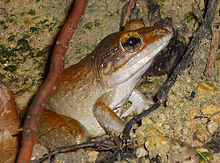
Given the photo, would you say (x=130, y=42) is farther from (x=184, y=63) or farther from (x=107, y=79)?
(x=184, y=63)

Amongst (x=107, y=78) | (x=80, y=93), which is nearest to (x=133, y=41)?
(x=107, y=78)

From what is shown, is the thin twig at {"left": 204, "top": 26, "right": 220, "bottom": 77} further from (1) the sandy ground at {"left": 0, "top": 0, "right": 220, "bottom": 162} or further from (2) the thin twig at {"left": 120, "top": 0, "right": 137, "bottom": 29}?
(2) the thin twig at {"left": 120, "top": 0, "right": 137, "bottom": 29}

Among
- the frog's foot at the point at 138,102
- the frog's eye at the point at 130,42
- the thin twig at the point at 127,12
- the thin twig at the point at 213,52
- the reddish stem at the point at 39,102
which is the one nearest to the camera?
the reddish stem at the point at 39,102

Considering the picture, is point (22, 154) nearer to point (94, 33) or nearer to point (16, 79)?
point (16, 79)

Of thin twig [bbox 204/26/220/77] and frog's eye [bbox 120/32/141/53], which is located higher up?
frog's eye [bbox 120/32/141/53]

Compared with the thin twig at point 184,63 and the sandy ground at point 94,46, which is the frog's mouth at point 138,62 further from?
the sandy ground at point 94,46

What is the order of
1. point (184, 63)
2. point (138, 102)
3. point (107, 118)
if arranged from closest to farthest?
point (107, 118), point (184, 63), point (138, 102)

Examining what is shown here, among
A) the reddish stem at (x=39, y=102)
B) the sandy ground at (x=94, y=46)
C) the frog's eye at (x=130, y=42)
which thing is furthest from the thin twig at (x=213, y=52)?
the reddish stem at (x=39, y=102)

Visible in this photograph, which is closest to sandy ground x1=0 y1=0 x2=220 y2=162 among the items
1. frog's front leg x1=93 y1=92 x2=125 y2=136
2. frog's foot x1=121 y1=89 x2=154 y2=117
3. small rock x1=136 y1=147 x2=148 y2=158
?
small rock x1=136 y1=147 x2=148 y2=158
